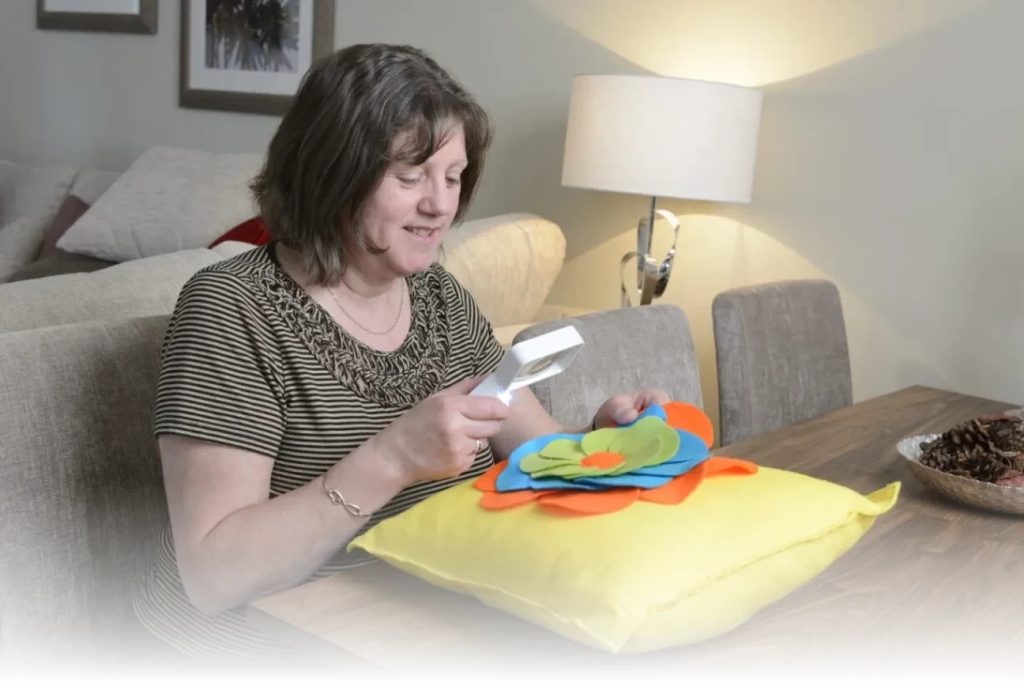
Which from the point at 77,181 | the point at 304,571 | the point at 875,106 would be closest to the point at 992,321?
the point at 875,106

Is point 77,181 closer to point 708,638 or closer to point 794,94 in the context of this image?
point 794,94

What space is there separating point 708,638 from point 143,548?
31.8 inches

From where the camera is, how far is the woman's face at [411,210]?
1.25 meters

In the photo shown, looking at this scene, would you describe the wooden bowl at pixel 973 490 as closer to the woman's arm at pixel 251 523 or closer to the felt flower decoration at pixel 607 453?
the felt flower decoration at pixel 607 453

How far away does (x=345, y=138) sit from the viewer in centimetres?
122

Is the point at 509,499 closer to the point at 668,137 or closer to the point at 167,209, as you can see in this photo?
the point at 668,137

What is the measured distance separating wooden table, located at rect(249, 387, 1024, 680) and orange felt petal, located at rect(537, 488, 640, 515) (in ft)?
0.32

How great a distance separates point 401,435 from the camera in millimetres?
1022

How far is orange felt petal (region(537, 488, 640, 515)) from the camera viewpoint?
0.89m

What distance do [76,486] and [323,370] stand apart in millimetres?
354

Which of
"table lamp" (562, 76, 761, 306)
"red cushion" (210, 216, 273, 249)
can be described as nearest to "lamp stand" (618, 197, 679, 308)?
"table lamp" (562, 76, 761, 306)

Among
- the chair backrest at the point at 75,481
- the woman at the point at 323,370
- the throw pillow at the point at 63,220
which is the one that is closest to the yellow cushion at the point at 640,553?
the woman at the point at 323,370

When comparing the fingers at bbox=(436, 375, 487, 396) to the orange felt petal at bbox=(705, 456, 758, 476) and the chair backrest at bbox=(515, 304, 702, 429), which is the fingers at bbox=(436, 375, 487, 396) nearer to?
the orange felt petal at bbox=(705, 456, 758, 476)

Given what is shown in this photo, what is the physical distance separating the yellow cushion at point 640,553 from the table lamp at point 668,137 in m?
1.49
